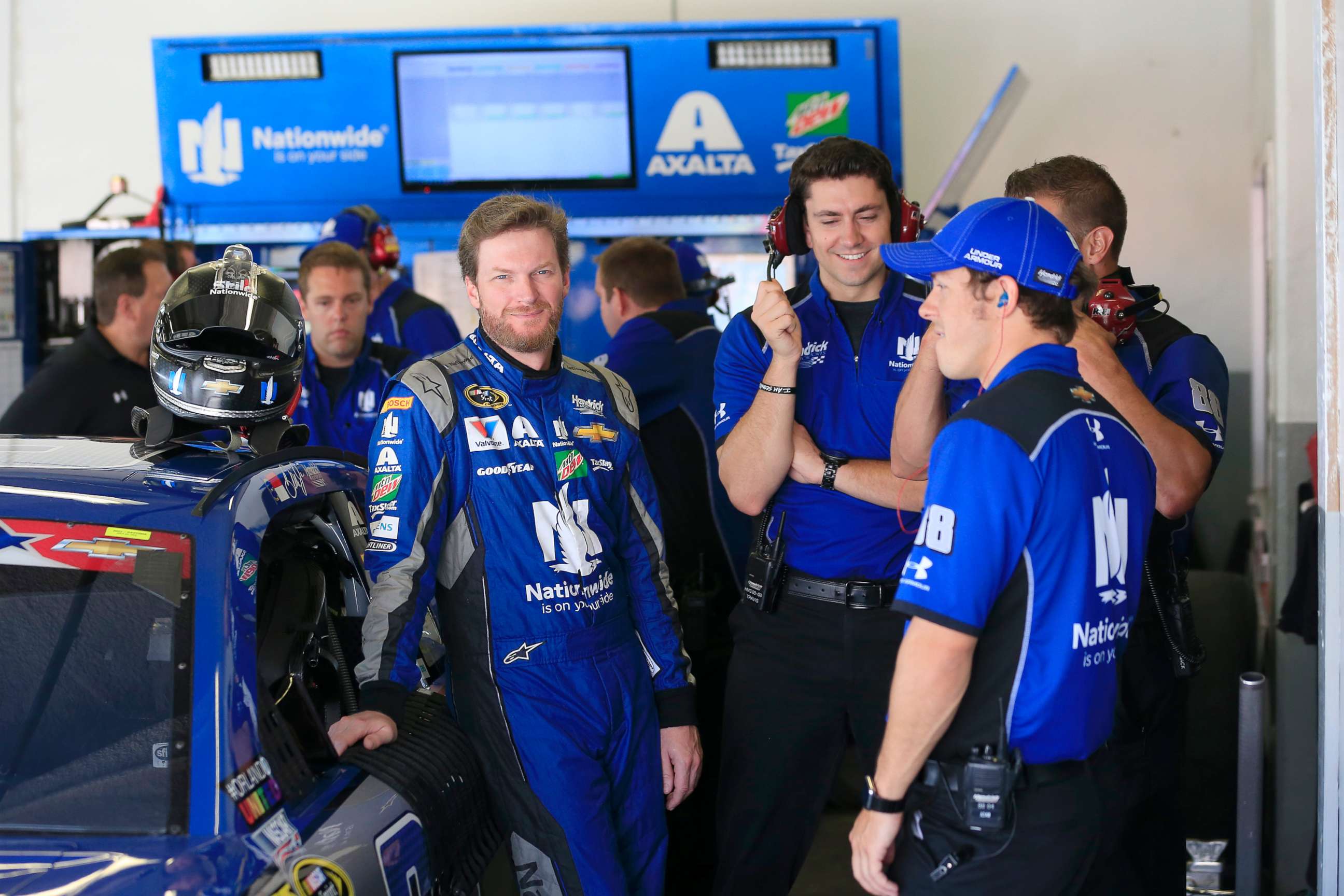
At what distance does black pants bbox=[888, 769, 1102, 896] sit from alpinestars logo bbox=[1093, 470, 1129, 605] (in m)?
0.28

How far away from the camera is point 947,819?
1747 millimetres

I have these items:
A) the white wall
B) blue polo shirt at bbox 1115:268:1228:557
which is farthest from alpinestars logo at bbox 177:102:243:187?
blue polo shirt at bbox 1115:268:1228:557

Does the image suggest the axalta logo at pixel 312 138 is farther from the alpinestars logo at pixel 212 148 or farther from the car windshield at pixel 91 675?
the car windshield at pixel 91 675

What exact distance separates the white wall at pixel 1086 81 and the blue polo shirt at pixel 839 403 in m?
4.22

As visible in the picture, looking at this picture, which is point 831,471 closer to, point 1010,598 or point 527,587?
point 527,587

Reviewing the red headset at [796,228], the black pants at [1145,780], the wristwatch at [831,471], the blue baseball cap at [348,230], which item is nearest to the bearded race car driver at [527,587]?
the wristwatch at [831,471]

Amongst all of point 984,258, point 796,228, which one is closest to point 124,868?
point 984,258

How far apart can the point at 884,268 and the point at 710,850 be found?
1.75m

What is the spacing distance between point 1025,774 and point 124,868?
1253mm

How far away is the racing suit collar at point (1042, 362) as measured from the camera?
1.76 metres

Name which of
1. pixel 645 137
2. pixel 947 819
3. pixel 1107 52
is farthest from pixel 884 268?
pixel 1107 52

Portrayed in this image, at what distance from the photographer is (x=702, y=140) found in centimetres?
555

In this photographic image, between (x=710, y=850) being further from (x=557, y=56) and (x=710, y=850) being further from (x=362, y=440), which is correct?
(x=557, y=56)

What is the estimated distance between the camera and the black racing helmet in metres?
2.24
